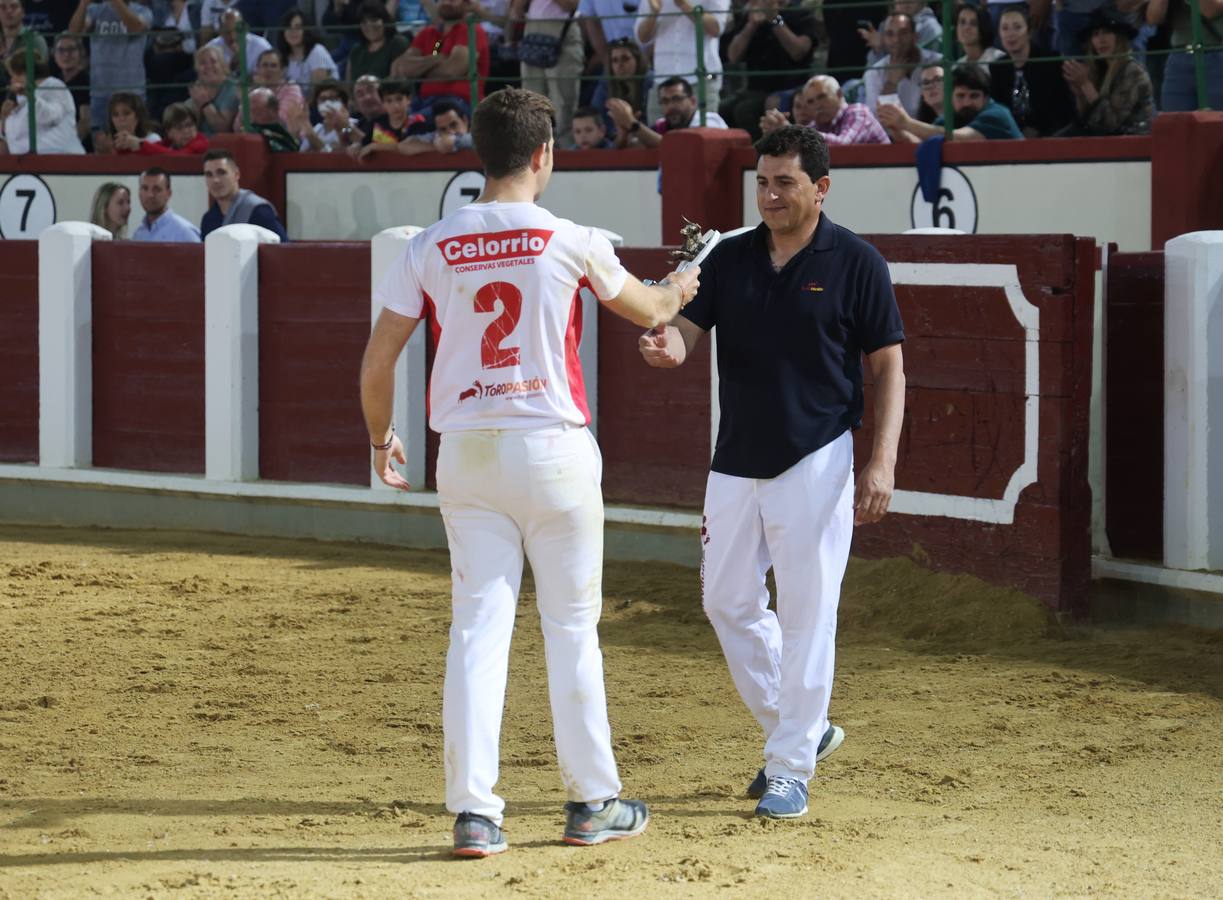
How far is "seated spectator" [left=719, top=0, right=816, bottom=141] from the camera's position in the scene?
12.2 metres

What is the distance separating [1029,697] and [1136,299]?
200 cm

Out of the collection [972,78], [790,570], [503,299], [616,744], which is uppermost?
[972,78]

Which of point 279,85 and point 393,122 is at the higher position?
point 279,85

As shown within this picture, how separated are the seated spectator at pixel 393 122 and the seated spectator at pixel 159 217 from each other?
7.97 ft

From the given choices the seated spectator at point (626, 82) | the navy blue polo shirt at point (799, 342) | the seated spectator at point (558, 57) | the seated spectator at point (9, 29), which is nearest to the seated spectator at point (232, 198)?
the seated spectator at point (558, 57)

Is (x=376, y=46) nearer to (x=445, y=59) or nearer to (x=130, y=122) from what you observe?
(x=445, y=59)

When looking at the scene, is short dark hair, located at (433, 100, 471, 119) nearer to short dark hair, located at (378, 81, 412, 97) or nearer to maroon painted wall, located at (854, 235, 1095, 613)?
short dark hair, located at (378, 81, 412, 97)

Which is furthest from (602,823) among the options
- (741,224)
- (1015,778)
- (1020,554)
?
(741,224)

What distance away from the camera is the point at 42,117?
51.4 ft

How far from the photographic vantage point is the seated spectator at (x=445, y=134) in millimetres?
13359

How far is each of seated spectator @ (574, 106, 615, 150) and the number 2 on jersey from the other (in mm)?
8695

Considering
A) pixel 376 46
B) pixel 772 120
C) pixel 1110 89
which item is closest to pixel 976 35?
pixel 1110 89

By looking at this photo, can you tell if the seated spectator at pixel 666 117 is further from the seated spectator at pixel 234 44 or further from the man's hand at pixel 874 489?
the man's hand at pixel 874 489

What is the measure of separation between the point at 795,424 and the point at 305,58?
10.9m
